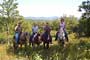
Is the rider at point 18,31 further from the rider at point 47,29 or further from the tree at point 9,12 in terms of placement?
the tree at point 9,12

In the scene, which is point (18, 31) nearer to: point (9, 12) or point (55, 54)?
point (55, 54)

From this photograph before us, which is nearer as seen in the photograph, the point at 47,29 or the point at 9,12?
the point at 47,29

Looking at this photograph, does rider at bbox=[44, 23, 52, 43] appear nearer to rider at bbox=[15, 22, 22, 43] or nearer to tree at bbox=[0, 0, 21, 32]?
rider at bbox=[15, 22, 22, 43]

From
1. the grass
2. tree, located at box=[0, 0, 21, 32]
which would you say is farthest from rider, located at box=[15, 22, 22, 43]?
tree, located at box=[0, 0, 21, 32]

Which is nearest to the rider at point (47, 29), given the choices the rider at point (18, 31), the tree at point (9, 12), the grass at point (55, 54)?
the grass at point (55, 54)

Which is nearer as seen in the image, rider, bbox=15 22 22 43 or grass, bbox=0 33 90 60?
grass, bbox=0 33 90 60

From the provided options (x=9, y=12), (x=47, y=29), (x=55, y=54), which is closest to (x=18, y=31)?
(x=47, y=29)

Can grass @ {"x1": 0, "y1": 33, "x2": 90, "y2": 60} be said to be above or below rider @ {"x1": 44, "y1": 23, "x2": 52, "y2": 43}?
below

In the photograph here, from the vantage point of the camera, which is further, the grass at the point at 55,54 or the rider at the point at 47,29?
the rider at the point at 47,29

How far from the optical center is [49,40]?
18562 mm

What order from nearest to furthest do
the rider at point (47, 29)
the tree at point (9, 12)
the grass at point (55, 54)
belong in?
1. the grass at point (55, 54)
2. the rider at point (47, 29)
3. the tree at point (9, 12)

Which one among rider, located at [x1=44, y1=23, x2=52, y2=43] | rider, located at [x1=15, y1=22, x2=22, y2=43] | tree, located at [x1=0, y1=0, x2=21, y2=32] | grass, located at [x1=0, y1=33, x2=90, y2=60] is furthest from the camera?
tree, located at [x1=0, y1=0, x2=21, y2=32]

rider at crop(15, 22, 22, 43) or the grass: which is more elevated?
rider at crop(15, 22, 22, 43)

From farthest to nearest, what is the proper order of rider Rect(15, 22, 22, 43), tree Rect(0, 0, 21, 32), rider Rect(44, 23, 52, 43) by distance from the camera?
tree Rect(0, 0, 21, 32)
rider Rect(15, 22, 22, 43)
rider Rect(44, 23, 52, 43)
